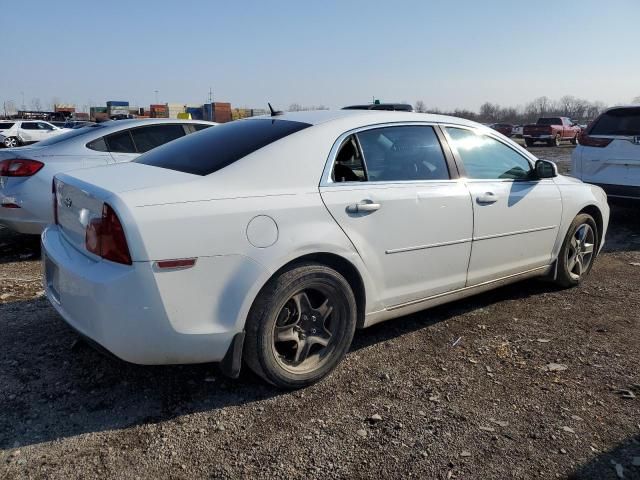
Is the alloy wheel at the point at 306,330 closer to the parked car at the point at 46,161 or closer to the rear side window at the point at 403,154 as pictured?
the rear side window at the point at 403,154

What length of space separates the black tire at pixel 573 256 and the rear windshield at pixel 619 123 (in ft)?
10.1

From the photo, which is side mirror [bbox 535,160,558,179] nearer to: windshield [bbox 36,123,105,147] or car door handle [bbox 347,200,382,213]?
car door handle [bbox 347,200,382,213]

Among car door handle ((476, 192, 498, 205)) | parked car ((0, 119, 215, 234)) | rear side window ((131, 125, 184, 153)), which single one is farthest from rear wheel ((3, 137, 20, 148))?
car door handle ((476, 192, 498, 205))

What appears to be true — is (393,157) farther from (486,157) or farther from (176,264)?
(176,264)

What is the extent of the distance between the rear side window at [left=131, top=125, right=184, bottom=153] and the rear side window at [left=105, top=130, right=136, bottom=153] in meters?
0.07

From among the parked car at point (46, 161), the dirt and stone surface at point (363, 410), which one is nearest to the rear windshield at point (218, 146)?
the dirt and stone surface at point (363, 410)

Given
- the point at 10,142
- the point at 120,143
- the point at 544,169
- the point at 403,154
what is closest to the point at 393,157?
the point at 403,154

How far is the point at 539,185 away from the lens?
4453mm

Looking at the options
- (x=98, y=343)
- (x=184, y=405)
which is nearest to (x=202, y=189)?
(x=98, y=343)

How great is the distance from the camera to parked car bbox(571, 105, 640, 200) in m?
7.27

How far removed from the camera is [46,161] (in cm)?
562

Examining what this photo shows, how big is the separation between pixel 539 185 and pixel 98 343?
3.53 meters

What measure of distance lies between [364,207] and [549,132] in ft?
109

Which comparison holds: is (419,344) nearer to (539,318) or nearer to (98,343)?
(539,318)
